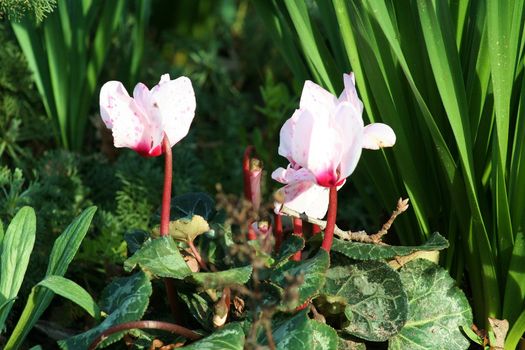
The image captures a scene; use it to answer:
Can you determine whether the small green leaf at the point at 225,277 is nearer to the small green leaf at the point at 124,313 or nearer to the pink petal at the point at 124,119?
the small green leaf at the point at 124,313

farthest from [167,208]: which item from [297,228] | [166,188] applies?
[297,228]

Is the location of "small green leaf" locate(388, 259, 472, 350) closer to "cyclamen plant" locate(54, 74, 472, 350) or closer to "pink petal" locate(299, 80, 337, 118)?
"cyclamen plant" locate(54, 74, 472, 350)

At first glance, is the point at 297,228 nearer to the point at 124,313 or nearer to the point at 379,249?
the point at 379,249

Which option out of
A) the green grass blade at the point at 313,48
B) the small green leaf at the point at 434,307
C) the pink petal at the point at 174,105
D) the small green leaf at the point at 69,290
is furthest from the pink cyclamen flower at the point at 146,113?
the small green leaf at the point at 434,307

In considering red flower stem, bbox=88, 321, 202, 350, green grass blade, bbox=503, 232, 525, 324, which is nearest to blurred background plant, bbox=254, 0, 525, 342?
green grass blade, bbox=503, 232, 525, 324

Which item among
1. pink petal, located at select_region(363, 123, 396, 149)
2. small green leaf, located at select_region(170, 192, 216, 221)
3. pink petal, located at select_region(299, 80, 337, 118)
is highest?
pink petal, located at select_region(299, 80, 337, 118)

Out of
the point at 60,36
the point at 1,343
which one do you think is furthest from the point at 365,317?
the point at 60,36

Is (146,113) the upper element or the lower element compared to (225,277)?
upper
